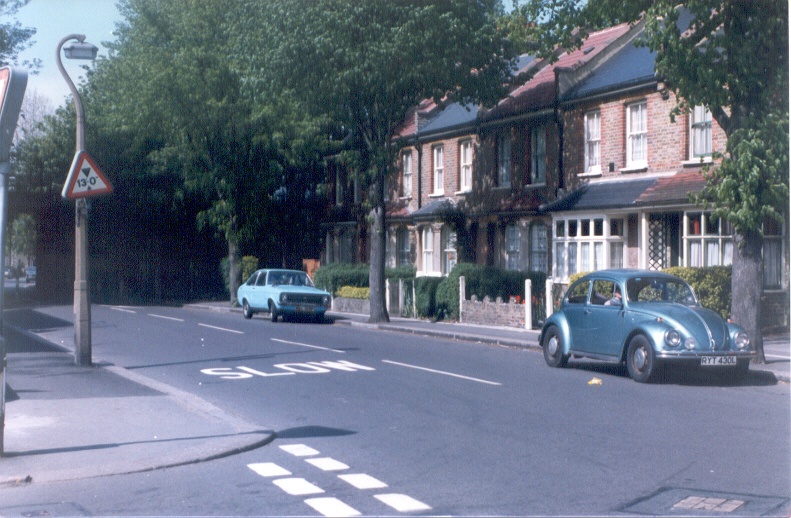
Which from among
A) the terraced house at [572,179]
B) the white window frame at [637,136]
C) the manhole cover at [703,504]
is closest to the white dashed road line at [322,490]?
the manhole cover at [703,504]

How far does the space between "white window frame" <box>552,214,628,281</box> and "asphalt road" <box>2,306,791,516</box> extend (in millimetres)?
9950

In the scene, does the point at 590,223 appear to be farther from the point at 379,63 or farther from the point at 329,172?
the point at 329,172

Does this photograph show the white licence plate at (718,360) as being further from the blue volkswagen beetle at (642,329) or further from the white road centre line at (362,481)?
the white road centre line at (362,481)

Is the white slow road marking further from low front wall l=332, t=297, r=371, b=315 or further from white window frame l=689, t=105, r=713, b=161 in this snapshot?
low front wall l=332, t=297, r=371, b=315

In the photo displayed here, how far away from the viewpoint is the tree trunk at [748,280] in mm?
16766

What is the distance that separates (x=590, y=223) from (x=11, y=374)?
17.2 m

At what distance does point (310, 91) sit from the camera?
26.1 meters

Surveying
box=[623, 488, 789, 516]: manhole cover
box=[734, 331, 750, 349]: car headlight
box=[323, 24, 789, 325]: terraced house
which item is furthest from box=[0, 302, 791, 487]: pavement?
box=[323, 24, 789, 325]: terraced house

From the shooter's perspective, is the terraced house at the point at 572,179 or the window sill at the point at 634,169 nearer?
the terraced house at the point at 572,179

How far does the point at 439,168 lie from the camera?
36.8m

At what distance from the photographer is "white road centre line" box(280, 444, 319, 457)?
29.5ft

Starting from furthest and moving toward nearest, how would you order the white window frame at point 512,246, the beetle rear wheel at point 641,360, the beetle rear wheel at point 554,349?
the white window frame at point 512,246 → the beetle rear wheel at point 554,349 → the beetle rear wheel at point 641,360

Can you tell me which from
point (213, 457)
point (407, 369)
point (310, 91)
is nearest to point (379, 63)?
point (310, 91)

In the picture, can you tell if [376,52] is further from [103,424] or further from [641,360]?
[103,424]
